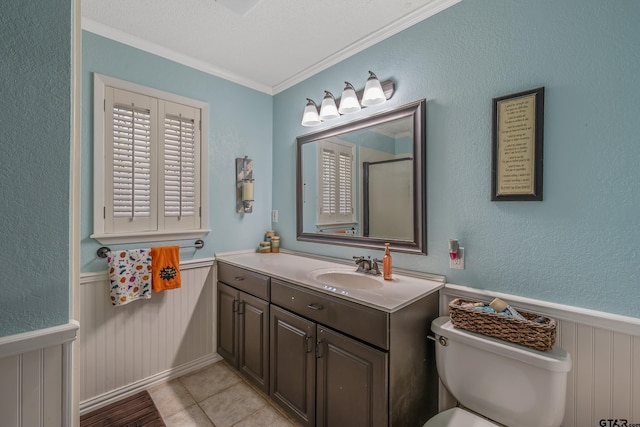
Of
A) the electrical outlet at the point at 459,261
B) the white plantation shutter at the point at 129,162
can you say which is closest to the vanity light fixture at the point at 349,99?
the electrical outlet at the point at 459,261

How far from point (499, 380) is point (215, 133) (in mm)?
2460

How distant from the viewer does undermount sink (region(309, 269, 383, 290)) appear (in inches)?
70.3

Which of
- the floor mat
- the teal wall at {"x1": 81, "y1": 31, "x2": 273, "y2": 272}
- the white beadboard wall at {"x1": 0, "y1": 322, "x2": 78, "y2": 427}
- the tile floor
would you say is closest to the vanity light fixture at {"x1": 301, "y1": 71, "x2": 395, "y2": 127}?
the teal wall at {"x1": 81, "y1": 31, "x2": 273, "y2": 272}

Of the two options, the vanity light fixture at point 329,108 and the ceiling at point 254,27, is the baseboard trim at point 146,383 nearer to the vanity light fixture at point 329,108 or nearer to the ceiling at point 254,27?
the vanity light fixture at point 329,108

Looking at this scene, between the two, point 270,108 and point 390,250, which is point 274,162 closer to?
point 270,108

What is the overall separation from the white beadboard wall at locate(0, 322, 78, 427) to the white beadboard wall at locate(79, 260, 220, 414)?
1.11m

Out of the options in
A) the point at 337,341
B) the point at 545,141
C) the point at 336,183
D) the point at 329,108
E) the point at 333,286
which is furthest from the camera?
the point at 336,183

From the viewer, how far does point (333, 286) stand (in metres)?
1.56

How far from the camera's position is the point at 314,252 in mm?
2387

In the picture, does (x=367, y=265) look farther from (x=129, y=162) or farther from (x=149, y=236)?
(x=129, y=162)

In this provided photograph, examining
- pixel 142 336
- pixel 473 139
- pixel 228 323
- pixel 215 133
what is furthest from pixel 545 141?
pixel 142 336

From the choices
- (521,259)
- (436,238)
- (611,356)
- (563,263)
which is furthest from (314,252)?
(611,356)

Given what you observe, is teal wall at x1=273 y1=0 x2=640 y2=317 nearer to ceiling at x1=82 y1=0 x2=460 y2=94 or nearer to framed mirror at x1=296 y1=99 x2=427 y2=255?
framed mirror at x1=296 y1=99 x2=427 y2=255

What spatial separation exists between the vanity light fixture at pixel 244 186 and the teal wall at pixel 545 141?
1.34 m
